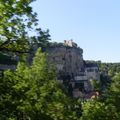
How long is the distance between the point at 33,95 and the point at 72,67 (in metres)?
148

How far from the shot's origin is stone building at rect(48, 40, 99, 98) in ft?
556

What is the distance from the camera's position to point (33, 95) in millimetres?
33906

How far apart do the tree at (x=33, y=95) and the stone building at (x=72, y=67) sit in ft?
380

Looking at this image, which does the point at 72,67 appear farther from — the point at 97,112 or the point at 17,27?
the point at 17,27

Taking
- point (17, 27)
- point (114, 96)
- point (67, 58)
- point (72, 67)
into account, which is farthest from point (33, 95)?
point (67, 58)

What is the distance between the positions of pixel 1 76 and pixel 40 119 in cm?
1026

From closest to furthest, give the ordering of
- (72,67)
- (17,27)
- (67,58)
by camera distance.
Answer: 1. (17,27)
2. (72,67)
3. (67,58)

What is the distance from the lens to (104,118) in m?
51.9

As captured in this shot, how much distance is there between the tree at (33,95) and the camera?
24.3 m

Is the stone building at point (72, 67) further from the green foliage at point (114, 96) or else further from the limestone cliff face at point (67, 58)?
the green foliage at point (114, 96)

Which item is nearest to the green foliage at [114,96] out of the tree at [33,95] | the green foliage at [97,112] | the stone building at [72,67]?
the green foliage at [97,112]

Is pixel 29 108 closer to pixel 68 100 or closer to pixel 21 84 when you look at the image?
pixel 21 84

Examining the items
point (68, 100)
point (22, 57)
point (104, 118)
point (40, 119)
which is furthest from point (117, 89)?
point (22, 57)

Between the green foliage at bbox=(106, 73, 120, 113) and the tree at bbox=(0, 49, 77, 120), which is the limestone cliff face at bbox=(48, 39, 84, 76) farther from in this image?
the tree at bbox=(0, 49, 77, 120)
